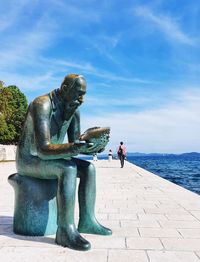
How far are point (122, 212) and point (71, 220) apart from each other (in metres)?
2.97

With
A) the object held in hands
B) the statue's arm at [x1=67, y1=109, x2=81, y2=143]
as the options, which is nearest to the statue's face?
the statue's arm at [x1=67, y1=109, x2=81, y2=143]

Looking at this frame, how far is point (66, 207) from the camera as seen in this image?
491 cm

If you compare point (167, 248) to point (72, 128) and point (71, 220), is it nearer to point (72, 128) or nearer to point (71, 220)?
point (71, 220)

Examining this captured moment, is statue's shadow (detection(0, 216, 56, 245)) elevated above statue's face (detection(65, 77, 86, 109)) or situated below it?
below

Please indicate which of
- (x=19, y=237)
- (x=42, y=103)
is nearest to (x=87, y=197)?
(x=19, y=237)

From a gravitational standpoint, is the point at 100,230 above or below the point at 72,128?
below

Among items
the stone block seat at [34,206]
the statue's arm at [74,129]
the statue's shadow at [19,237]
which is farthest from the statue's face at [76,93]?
the statue's shadow at [19,237]

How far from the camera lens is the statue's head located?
525cm

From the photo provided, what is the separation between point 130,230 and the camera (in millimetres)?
5867

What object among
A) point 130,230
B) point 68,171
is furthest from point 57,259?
point 130,230

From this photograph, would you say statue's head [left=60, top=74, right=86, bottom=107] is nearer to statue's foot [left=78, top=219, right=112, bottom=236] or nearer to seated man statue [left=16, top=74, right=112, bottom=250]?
seated man statue [left=16, top=74, right=112, bottom=250]

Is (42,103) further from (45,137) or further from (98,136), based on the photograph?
(98,136)

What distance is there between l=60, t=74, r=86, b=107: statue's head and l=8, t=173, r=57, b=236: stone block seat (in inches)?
43.9

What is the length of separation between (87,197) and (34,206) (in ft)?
2.33
